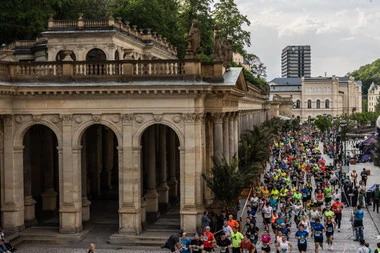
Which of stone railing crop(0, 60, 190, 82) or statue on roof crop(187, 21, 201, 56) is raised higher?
statue on roof crop(187, 21, 201, 56)

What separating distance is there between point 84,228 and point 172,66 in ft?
29.9

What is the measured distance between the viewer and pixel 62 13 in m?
60.6

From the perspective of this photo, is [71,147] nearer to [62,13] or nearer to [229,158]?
[229,158]

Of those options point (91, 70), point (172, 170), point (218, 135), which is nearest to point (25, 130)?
point (91, 70)

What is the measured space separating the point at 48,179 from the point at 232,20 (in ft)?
192

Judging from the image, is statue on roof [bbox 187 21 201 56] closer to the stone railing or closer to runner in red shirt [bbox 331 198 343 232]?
the stone railing

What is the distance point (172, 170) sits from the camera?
123 feet

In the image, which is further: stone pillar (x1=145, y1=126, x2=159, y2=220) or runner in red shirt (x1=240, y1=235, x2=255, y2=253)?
stone pillar (x1=145, y1=126, x2=159, y2=220)

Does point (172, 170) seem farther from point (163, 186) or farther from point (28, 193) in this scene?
point (28, 193)

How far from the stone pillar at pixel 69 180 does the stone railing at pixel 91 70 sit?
2.07 meters

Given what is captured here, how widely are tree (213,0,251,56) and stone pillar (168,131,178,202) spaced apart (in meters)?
49.4

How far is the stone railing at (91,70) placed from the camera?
26.7 meters

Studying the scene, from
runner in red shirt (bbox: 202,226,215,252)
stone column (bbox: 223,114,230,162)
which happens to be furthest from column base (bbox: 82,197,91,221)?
runner in red shirt (bbox: 202,226,215,252)

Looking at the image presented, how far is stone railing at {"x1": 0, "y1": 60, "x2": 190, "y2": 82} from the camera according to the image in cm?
2666
